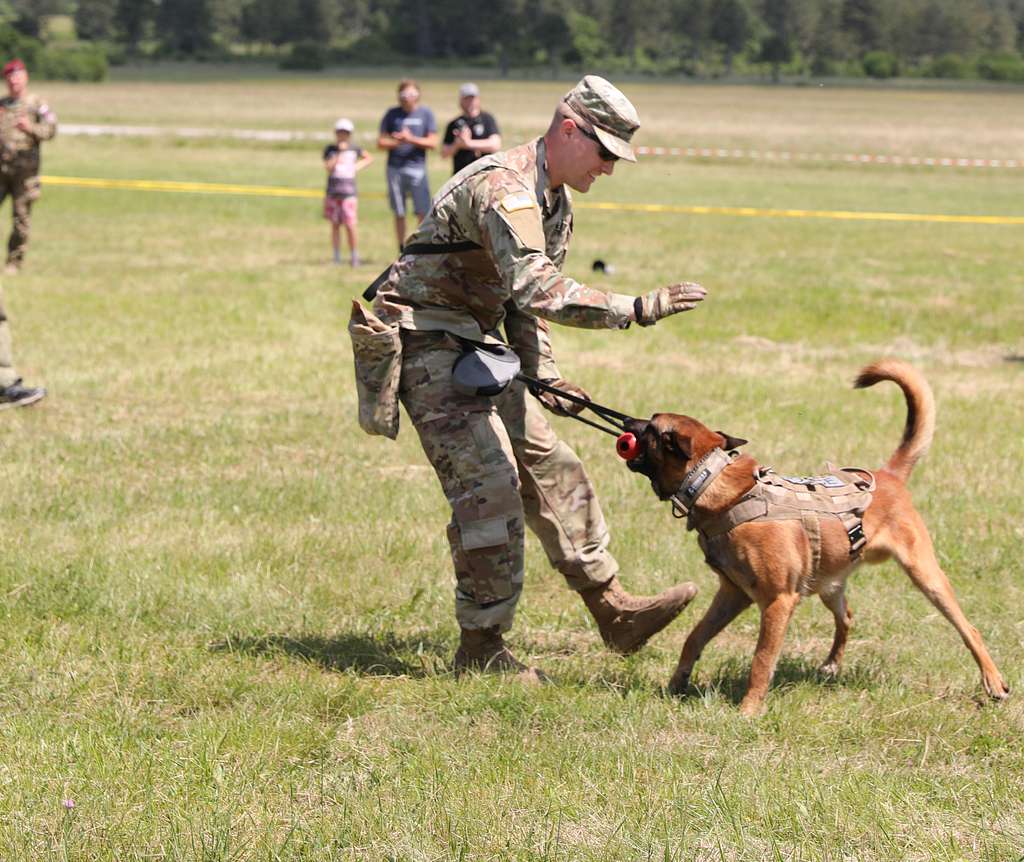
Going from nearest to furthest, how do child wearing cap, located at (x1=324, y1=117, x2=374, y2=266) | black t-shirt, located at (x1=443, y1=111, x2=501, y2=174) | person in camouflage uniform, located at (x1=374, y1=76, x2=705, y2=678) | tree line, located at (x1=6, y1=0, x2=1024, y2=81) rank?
person in camouflage uniform, located at (x1=374, y1=76, x2=705, y2=678)
black t-shirt, located at (x1=443, y1=111, x2=501, y2=174)
child wearing cap, located at (x1=324, y1=117, x2=374, y2=266)
tree line, located at (x1=6, y1=0, x2=1024, y2=81)

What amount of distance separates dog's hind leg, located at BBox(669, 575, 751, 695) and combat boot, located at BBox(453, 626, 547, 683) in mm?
507

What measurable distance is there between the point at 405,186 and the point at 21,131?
14.6ft

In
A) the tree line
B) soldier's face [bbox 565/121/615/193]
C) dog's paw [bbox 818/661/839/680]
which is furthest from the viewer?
the tree line

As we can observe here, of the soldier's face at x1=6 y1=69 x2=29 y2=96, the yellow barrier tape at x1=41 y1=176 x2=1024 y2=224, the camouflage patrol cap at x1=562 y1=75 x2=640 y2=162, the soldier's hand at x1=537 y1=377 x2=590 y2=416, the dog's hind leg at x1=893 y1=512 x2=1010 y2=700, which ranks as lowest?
the yellow barrier tape at x1=41 y1=176 x2=1024 y2=224

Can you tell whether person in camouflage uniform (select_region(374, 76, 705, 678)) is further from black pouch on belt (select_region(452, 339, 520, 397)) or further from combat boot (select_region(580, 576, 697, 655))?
black pouch on belt (select_region(452, 339, 520, 397))

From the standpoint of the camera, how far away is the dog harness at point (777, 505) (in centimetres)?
455

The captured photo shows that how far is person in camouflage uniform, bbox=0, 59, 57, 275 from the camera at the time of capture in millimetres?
14609

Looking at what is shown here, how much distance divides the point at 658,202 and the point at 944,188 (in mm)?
9052

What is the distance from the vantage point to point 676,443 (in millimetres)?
4539

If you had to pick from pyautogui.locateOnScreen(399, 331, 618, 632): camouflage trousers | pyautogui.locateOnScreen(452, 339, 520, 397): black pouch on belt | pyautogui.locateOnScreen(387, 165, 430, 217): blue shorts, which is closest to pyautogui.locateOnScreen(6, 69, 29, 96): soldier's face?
pyautogui.locateOnScreen(387, 165, 430, 217): blue shorts

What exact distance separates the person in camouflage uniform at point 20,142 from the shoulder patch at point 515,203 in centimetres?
1173

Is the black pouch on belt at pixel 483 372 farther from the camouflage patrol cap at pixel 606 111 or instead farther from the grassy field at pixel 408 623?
the grassy field at pixel 408 623

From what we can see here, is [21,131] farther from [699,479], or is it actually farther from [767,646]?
[767,646]

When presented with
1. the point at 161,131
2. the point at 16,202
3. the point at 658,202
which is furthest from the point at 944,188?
the point at 161,131
